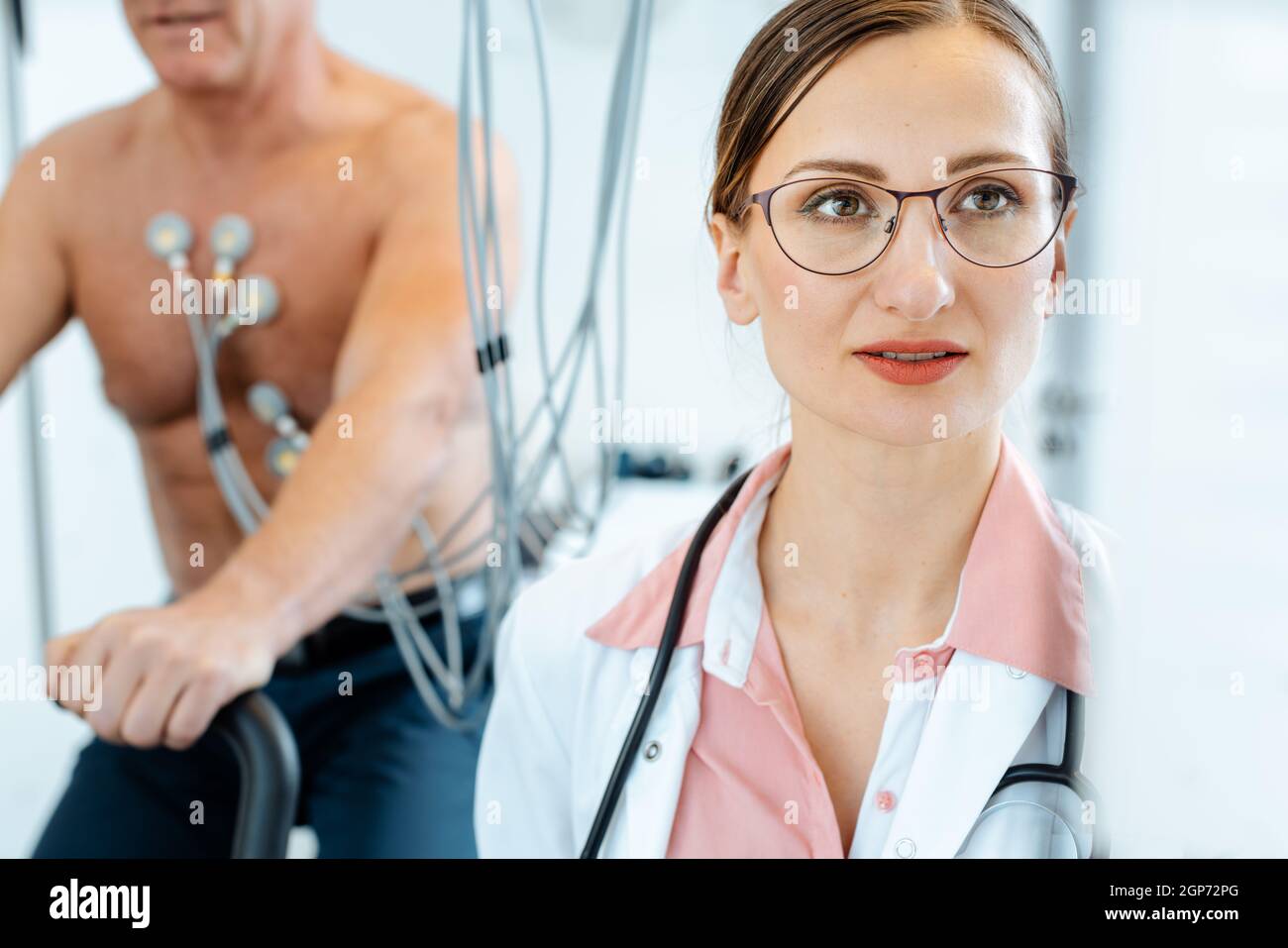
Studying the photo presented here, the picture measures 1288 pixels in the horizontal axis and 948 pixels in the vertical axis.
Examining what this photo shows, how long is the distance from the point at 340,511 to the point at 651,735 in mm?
311

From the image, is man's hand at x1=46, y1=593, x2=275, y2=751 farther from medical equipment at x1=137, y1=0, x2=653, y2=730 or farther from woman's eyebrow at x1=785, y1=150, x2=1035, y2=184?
woman's eyebrow at x1=785, y1=150, x2=1035, y2=184

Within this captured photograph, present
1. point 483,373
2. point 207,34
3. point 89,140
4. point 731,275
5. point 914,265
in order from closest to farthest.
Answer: point 914,265
point 731,275
point 483,373
point 207,34
point 89,140

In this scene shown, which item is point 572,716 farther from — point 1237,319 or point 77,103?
point 77,103

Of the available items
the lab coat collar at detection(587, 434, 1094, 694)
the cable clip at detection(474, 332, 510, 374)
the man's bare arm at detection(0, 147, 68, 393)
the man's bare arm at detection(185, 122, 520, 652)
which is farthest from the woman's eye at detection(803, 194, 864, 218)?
the man's bare arm at detection(0, 147, 68, 393)

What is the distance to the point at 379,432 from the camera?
0.84 m

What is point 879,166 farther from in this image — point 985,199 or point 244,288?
point 244,288

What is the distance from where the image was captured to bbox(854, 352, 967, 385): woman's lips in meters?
0.54

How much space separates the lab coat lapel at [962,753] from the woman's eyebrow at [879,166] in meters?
0.25

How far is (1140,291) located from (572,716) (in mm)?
426

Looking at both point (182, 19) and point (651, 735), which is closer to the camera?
point (651, 735)

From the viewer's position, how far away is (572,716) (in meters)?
0.70

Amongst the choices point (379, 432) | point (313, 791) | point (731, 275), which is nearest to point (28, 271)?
point (379, 432)

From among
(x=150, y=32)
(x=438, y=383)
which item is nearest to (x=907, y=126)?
(x=438, y=383)

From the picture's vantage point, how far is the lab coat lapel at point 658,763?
0.61m
